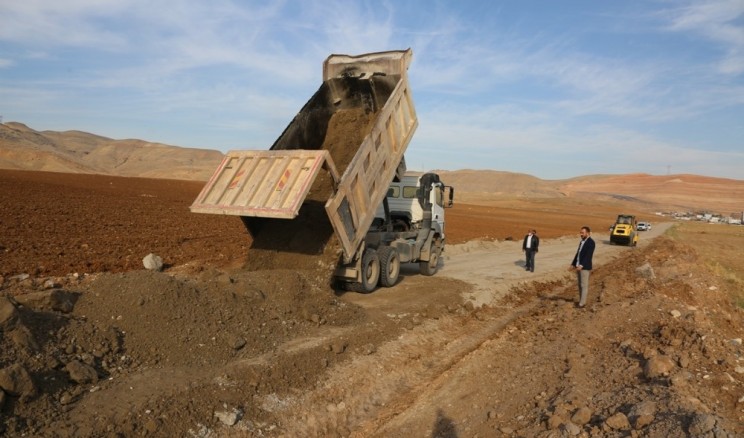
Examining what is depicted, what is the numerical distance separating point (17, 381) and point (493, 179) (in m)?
182

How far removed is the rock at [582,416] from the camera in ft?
16.3

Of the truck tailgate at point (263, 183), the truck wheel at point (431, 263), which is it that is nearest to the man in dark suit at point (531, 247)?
the truck wheel at point (431, 263)

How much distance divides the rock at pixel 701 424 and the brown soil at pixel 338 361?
0.01 m

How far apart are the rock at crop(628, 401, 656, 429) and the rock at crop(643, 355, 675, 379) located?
109 cm

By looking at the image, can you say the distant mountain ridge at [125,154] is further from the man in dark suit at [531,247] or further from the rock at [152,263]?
the rock at [152,263]

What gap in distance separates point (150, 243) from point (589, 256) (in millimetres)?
12393

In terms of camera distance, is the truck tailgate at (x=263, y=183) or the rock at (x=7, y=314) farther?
the truck tailgate at (x=263, y=183)

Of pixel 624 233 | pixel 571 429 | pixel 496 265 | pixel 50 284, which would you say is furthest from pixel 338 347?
pixel 624 233

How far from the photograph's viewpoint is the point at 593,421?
5020 mm

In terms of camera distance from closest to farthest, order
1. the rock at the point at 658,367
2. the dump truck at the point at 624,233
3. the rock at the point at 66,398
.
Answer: the rock at the point at 66,398 → the rock at the point at 658,367 → the dump truck at the point at 624,233

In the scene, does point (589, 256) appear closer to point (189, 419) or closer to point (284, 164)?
point (284, 164)

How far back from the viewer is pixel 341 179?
9.35 m

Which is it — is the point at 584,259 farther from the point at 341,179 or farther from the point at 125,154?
the point at 125,154

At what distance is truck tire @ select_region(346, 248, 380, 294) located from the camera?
10.8m
